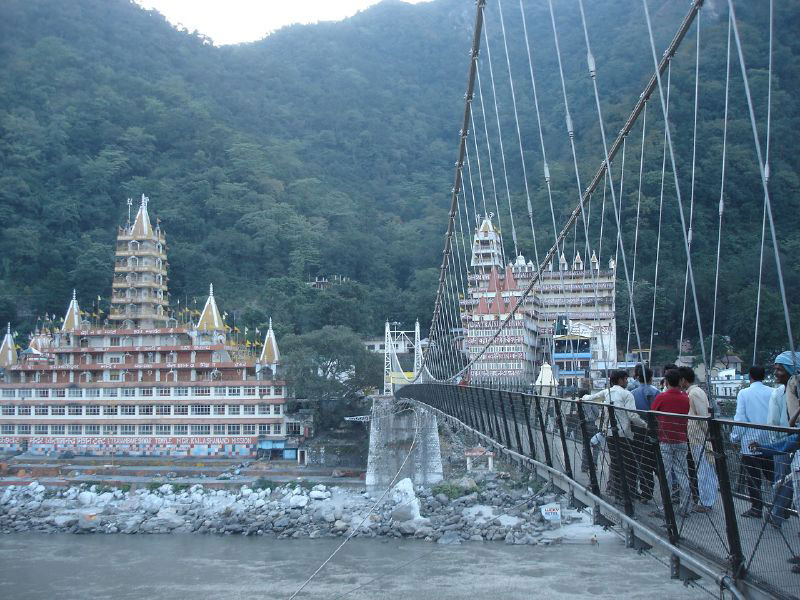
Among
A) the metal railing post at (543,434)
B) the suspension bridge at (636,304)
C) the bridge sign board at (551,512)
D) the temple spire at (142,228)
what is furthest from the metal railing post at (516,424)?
the temple spire at (142,228)

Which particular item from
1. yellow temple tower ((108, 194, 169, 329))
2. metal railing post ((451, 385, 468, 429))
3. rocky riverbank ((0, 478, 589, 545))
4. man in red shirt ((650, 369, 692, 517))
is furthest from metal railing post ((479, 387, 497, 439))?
yellow temple tower ((108, 194, 169, 329))

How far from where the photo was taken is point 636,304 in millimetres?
14648

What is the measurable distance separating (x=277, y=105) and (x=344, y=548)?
4044 centimetres

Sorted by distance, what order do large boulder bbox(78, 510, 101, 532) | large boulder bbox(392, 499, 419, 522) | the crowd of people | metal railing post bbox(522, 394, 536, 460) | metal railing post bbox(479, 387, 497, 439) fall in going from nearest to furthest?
the crowd of people → metal railing post bbox(522, 394, 536, 460) → metal railing post bbox(479, 387, 497, 439) → large boulder bbox(392, 499, 419, 522) → large boulder bbox(78, 510, 101, 532)

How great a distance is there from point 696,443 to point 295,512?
48.1ft

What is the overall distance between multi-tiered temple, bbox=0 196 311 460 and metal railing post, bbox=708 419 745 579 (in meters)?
19.2

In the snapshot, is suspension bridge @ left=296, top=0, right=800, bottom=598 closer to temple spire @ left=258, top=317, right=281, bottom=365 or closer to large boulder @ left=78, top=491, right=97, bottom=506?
temple spire @ left=258, top=317, right=281, bottom=365

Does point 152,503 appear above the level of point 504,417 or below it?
below

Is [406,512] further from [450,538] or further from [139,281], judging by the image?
[139,281]

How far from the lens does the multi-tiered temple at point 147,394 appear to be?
2167 centimetres

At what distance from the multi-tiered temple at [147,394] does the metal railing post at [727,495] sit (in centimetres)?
1920

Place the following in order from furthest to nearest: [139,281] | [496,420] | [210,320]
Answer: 1. [139,281]
2. [210,320]
3. [496,420]

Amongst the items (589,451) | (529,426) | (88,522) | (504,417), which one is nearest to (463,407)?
(504,417)

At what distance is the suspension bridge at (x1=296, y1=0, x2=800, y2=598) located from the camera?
2.48m
